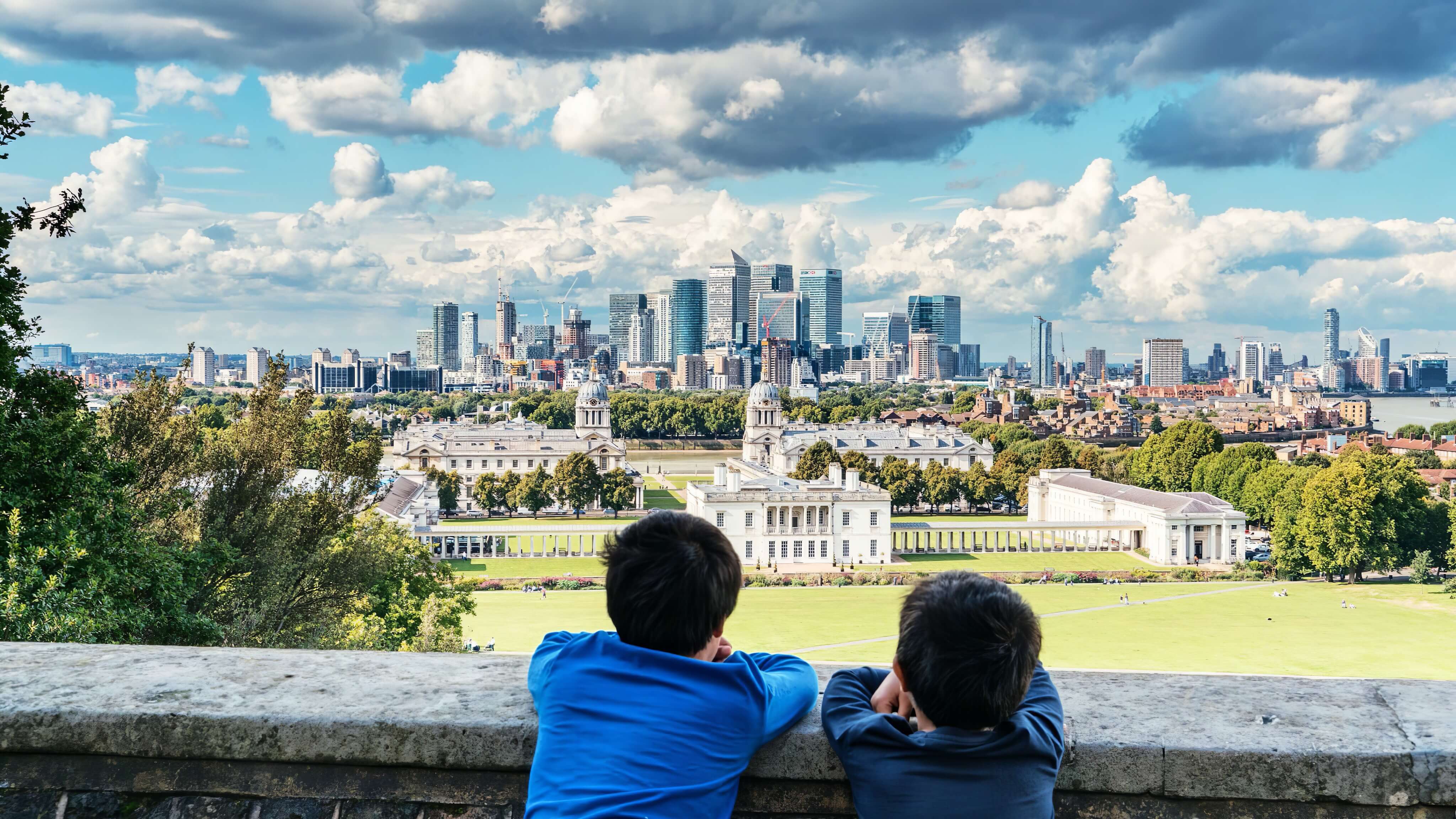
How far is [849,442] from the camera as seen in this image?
9144cm

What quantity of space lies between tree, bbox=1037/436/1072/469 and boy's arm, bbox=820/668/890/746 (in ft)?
261

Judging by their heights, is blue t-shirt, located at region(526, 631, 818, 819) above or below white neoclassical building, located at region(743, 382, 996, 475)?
above

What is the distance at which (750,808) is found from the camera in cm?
330

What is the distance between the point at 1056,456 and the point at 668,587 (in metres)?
82.0

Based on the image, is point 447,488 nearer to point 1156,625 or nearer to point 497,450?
point 497,450

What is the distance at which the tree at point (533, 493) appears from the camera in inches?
2704

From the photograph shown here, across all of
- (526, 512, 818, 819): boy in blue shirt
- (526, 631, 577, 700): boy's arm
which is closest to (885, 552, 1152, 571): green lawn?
(526, 631, 577, 700): boy's arm

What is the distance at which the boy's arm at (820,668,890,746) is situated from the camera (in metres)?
3.05

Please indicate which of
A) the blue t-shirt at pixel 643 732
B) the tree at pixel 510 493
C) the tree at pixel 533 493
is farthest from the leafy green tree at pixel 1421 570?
the blue t-shirt at pixel 643 732

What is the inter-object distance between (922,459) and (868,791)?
Answer: 9042 cm

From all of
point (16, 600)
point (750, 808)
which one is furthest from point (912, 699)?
point (16, 600)

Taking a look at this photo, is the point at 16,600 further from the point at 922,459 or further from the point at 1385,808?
the point at 922,459

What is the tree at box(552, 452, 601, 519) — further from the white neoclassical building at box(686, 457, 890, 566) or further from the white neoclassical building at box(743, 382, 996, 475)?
the white neoclassical building at box(743, 382, 996, 475)

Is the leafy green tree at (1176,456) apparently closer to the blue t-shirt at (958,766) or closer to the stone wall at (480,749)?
the stone wall at (480,749)
